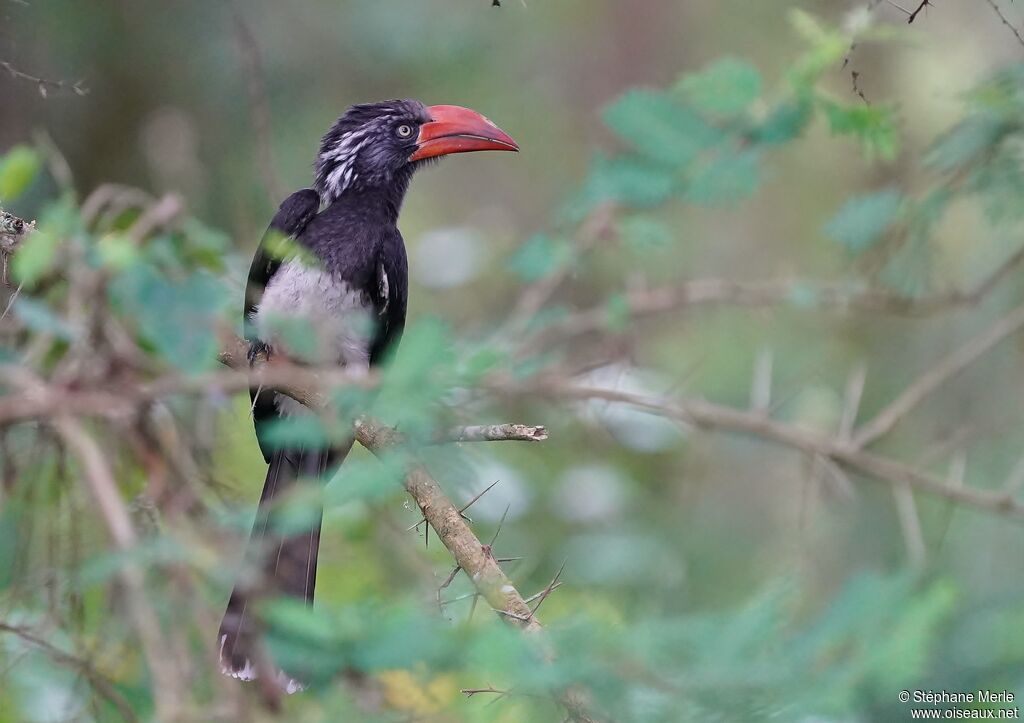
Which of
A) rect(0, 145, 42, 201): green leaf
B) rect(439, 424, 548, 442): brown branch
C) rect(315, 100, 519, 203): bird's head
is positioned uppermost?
rect(315, 100, 519, 203): bird's head

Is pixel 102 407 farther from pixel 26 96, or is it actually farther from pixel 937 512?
pixel 937 512

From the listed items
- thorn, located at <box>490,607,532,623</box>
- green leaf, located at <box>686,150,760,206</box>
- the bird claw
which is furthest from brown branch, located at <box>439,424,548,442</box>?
green leaf, located at <box>686,150,760,206</box>

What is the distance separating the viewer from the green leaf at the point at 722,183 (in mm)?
3689

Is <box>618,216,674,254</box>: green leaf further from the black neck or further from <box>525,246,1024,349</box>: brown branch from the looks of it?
the black neck

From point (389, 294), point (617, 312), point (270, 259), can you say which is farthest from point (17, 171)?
point (617, 312)

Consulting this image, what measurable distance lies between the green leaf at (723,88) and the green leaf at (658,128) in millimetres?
70

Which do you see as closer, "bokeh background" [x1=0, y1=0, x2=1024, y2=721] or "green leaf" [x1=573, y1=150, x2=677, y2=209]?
"green leaf" [x1=573, y1=150, x2=677, y2=209]

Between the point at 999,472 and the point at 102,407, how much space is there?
4628 millimetres

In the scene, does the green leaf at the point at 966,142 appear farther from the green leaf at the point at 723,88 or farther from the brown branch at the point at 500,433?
the brown branch at the point at 500,433

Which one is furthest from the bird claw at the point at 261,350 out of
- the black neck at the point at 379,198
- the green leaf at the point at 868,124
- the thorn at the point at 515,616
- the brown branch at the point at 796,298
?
the green leaf at the point at 868,124

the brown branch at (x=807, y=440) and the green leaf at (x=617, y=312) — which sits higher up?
the green leaf at (x=617, y=312)

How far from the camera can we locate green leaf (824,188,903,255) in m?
3.88

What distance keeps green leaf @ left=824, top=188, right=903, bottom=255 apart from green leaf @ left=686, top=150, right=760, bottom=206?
1.25 ft

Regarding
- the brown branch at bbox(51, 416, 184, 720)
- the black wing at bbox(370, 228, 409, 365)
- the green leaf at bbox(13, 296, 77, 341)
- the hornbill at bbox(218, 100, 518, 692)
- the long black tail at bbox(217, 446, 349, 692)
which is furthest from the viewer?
the black wing at bbox(370, 228, 409, 365)
